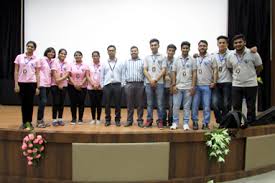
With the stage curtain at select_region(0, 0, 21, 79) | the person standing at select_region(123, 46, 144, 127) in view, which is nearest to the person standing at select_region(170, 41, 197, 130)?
the person standing at select_region(123, 46, 144, 127)

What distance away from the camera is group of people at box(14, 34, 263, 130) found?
14.3ft

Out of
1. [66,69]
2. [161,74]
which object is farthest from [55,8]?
[161,74]

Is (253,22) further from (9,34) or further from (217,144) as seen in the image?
(9,34)

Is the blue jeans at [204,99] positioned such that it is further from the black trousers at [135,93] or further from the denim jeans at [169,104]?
the black trousers at [135,93]

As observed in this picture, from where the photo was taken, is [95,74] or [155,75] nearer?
[155,75]

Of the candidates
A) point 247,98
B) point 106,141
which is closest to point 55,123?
point 106,141

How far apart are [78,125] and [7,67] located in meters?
4.41

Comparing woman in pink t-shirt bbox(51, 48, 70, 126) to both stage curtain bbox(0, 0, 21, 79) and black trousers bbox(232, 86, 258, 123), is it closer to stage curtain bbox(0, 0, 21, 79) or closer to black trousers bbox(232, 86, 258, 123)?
black trousers bbox(232, 86, 258, 123)

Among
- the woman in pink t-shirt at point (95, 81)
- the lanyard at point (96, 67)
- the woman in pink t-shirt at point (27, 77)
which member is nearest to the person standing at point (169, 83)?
the woman in pink t-shirt at point (95, 81)

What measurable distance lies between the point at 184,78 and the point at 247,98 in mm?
854

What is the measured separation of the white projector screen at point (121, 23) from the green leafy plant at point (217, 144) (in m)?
4.17

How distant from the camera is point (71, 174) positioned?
3.42 m

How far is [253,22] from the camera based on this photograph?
25.3ft

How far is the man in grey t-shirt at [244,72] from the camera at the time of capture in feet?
14.0
